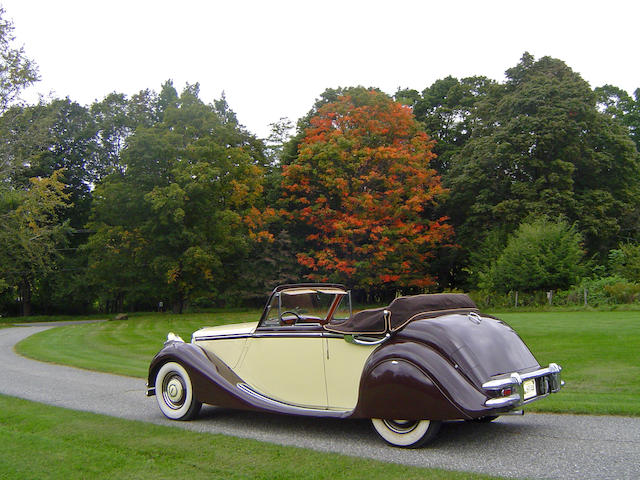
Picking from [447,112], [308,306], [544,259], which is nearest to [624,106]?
[447,112]

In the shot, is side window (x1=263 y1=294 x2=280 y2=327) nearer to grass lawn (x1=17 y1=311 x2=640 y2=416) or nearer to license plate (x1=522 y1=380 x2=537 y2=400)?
license plate (x1=522 y1=380 x2=537 y2=400)

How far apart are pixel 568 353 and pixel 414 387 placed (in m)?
7.78

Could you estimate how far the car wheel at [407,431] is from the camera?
5.06m

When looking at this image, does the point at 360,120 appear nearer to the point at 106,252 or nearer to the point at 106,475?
the point at 106,252

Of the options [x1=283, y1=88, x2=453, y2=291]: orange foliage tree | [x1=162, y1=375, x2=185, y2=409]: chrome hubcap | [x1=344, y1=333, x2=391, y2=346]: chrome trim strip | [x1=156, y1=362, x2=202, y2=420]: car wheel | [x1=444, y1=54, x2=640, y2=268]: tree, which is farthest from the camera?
[x1=444, y1=54, x2=640, y2=268]: tree

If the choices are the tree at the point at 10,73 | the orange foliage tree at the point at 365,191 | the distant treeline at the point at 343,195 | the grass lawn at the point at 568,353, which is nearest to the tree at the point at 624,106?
the distant treeline at the point at 343,195

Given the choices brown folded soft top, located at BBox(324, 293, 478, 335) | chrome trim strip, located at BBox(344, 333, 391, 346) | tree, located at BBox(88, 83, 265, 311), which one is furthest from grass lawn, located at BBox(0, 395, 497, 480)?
tree, located at BBox(88, 83, 265, 311)

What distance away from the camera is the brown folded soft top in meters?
5.49

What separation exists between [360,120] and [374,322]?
27494mm

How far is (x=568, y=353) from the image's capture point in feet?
37.6

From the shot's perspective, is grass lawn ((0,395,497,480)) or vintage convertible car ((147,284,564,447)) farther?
vintage convertible car ((147,284,564,447))

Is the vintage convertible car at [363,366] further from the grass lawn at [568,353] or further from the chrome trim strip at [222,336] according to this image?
the grass lawn at [568,353]

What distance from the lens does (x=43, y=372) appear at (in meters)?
11.4

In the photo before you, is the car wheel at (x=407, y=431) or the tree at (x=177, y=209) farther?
the tree at (x=177, y=209)
